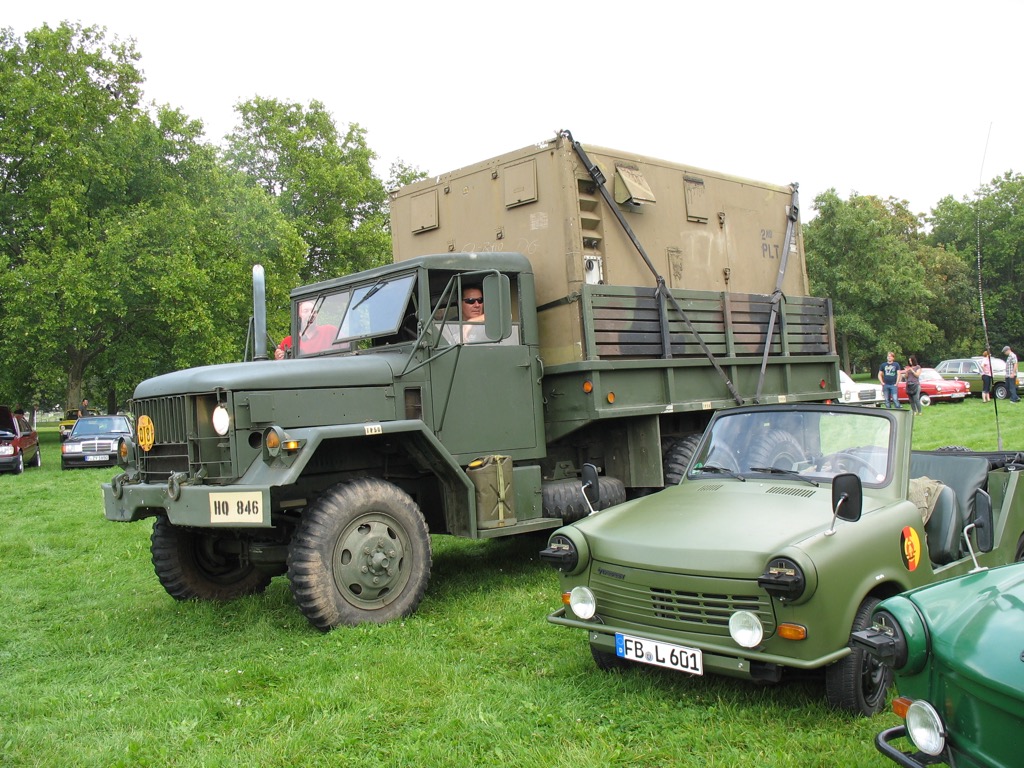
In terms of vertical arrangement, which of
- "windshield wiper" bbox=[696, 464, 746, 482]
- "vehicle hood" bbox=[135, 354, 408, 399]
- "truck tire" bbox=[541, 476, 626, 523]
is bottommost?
"truck tire" bbox=[541, 476, 626, 523]

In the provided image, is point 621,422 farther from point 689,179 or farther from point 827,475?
point 827,475

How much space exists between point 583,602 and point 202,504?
273 cm

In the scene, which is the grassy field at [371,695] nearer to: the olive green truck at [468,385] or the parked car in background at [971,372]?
the olive green truck at [468,385]

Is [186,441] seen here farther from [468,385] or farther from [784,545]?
[784,545]

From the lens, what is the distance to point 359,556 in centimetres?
608

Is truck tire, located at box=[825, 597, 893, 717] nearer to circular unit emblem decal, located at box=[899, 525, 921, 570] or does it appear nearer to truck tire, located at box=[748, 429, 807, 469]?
circular unit emblem decal, located at box=[899, 525, 921, 570]

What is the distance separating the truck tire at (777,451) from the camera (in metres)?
5.07

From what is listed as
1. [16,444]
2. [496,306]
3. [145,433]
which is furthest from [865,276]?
[145,433]

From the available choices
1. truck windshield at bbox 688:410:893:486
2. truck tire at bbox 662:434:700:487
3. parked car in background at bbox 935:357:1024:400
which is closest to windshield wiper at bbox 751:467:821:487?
truck windshield at bbox 688:410:893:486

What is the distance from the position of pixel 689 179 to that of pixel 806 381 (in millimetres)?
2737

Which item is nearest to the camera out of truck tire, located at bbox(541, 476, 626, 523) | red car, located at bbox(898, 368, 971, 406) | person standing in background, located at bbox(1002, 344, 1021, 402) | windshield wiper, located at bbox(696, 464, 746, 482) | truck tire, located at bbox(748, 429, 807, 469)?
truck tire, located at bbox(748, 429, 807, 469)

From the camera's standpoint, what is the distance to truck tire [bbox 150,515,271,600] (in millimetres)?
7055

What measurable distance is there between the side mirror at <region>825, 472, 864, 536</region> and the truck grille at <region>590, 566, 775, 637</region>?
0.48m

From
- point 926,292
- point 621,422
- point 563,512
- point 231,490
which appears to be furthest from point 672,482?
point 926,292
